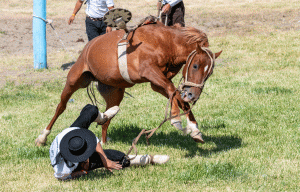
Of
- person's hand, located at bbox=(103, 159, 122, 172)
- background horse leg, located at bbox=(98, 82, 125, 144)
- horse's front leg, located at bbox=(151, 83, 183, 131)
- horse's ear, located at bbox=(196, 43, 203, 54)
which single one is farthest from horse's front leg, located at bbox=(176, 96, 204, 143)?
background horse leg, located at bbox=(98, 82, 125, 144)

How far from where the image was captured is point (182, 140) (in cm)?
610

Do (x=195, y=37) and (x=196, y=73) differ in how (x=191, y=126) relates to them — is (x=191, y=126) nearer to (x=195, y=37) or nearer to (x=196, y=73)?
(x=196, y=73)

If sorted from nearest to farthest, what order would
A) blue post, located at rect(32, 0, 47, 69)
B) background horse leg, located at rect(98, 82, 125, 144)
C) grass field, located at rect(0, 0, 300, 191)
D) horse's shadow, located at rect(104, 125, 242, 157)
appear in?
1. grass field, located at rect(0, 0, 300, 191)
2. horse's shadow, located at rect(104, 125, 242, 157)
3. background horse leg, located at rect(98, 82, 125, 144)
4. blue post, located at rect(32, 0, 47, 69)

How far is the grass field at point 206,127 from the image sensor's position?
4363 mm

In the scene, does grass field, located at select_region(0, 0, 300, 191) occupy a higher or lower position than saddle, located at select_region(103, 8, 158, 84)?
lower

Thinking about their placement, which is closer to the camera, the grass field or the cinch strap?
the grass field

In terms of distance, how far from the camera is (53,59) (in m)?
13.6

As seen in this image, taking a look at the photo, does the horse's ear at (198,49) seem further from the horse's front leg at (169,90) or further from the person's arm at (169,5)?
the person's arm at (169,5)

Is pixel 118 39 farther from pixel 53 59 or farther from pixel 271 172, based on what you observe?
pixel 53 59

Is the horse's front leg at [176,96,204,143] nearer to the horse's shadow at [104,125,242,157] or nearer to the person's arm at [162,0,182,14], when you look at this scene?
the horse's shadow at [104,125,242,157]

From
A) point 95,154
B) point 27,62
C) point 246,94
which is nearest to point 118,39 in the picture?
Result: point 95,154

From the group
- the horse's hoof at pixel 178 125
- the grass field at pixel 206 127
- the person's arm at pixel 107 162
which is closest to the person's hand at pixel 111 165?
Result: the person's arm at pixel 107 162

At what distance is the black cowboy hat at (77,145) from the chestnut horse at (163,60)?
1165 mm

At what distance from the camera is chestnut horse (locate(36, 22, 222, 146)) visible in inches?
185
